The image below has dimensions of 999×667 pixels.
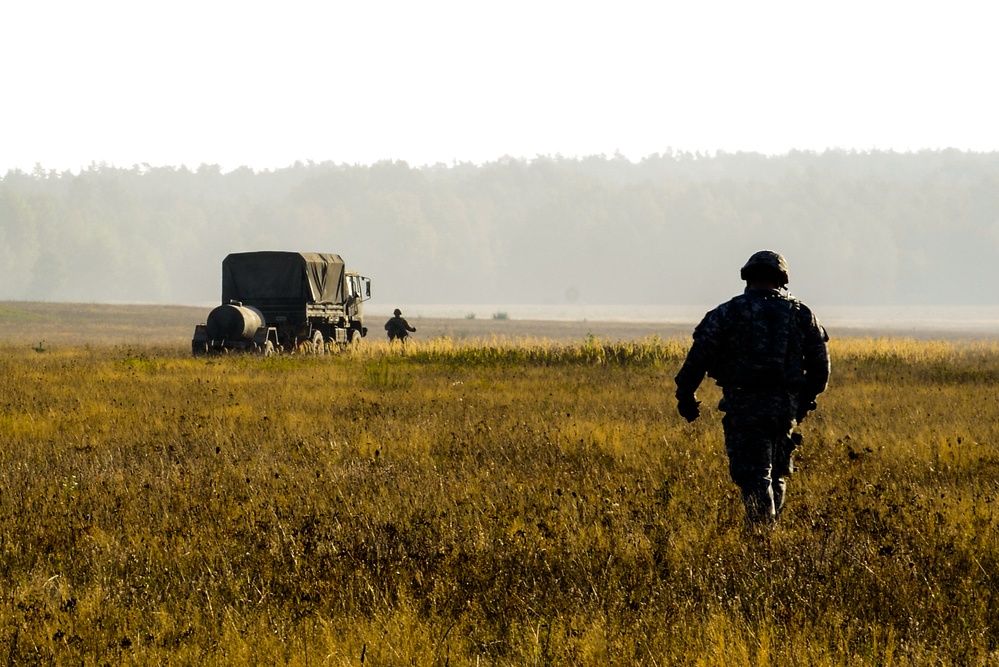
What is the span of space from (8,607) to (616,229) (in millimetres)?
162507

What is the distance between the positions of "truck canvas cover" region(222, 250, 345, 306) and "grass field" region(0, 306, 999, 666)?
589 inches

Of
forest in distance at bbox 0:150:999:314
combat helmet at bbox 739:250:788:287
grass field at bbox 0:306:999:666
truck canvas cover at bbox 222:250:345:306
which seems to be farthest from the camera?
forest in distance at bbox 0:150:999:314

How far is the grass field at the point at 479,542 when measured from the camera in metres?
4.86

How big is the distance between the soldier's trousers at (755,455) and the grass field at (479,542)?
22 centimetres

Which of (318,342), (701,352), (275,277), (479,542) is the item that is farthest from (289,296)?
(701,352)

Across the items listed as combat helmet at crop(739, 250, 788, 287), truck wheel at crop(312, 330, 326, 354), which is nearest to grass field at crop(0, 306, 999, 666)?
combat helmet at crop(739, 250, 788, 287)

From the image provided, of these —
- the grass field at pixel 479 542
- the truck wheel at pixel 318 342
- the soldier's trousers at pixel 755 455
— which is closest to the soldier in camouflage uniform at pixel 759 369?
the soldier's trousers at pixel 755 455

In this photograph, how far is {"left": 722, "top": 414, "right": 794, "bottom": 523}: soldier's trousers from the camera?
6668mm

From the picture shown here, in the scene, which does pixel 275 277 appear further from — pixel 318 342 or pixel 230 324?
pixel 230 324

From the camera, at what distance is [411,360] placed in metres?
24.6

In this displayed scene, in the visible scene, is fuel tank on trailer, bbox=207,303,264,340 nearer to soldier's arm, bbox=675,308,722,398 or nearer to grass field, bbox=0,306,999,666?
grass field, bbox=0,306,999,666

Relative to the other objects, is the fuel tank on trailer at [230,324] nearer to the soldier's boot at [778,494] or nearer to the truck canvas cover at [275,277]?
the truck canvas cover at [275,277]

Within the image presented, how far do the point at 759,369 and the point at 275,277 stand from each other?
939 inches

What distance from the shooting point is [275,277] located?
2903cm
